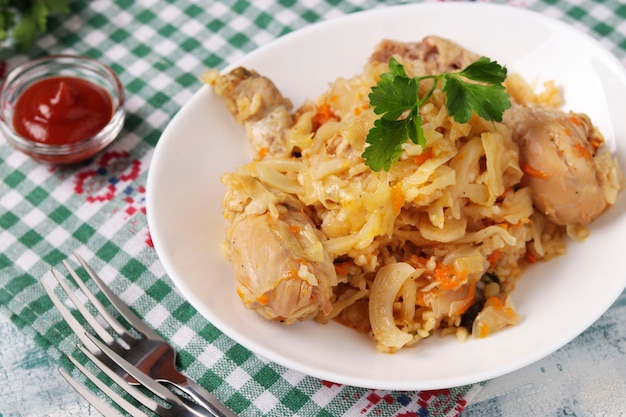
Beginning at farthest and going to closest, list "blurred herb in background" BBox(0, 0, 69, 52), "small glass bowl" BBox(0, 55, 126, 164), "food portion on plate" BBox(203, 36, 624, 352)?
"blurred herb in background" BBox(0, 0, 69, 52)
"small glass bowl" BBox(0, 55, 126, 164)
"food portion on plate" BBox(203, 36, 624, 352)

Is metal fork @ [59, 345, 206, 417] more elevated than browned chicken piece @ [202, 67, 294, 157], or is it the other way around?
browned chicken piece @ [202, 67, 294, 157]

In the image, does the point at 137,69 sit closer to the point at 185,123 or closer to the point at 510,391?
the point at 185,123

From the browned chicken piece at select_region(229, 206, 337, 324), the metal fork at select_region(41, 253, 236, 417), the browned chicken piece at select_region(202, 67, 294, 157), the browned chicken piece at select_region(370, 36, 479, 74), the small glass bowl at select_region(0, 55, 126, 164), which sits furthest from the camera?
the small glass bowl at select_region(0, 55, 126, 164)

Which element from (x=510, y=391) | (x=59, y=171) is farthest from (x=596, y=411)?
(x=59, y=171)

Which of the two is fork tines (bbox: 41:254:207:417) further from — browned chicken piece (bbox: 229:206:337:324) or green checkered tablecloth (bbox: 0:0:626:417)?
browned chicken piece (bbox: 229:206:337:324)

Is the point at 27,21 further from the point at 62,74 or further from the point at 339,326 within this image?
the point at 339,326

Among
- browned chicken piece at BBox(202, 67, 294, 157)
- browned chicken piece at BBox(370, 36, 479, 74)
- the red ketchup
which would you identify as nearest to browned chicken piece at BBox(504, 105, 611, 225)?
browned chicken piece at BBox(370, 36, 479, 74)

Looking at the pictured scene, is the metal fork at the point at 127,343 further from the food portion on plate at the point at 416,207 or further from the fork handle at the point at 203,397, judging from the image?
the food portion on plate at the point at 416,207

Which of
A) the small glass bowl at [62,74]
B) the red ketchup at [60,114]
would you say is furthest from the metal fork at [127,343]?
the red ketchup at [60,114]
